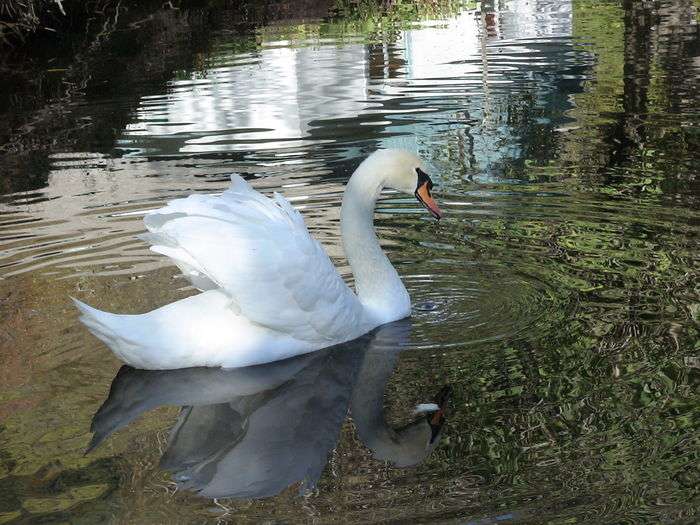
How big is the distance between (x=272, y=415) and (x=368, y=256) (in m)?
1.38

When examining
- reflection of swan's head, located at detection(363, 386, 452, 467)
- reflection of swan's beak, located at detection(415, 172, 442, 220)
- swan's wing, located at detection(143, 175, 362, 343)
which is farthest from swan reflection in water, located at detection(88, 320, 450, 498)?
reflection of swan's beak, located at detection(415, 172, 442, 220)

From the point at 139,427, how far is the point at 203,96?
9.70 m

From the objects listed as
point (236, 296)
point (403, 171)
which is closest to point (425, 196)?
point (403, 171)

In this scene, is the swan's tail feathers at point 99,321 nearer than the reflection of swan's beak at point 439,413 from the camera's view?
No

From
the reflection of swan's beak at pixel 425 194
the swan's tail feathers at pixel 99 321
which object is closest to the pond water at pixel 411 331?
the swan's tail feathers at pixel 99 321

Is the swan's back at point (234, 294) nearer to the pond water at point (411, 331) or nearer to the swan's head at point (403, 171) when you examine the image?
the pond water at point (411, 331)

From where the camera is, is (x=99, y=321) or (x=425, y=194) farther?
(x=425, y=194)

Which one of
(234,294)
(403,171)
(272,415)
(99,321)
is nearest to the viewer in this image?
(272,415)

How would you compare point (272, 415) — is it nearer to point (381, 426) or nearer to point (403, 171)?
point (381, 426)

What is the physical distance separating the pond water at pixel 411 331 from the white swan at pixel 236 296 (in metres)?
0.14

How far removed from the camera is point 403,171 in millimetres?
6371

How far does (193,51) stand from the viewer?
19.5 m

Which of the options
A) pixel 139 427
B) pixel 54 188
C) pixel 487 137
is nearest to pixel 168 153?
pixel 54 188

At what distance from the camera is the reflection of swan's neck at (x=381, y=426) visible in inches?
186
